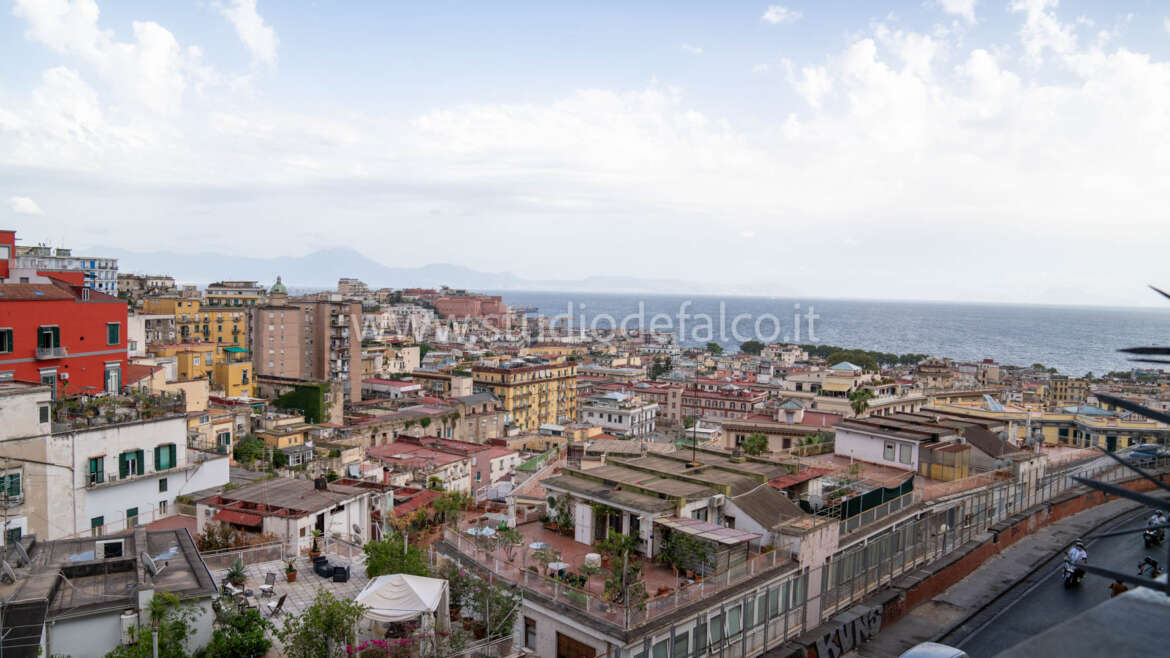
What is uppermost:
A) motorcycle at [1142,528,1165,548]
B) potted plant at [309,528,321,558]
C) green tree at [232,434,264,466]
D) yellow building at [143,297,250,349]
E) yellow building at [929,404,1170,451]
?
yellow building at [143,297,250,349]

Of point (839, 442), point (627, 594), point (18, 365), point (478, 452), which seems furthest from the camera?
point (478, 452)

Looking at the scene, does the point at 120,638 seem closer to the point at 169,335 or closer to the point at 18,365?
the point at 18,365

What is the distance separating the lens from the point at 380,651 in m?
8.92

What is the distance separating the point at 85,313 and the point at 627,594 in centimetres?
1988

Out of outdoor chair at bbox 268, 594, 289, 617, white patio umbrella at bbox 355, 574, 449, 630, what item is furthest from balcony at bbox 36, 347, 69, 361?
white patio umbrella at bbox 355, 574, 449, 630

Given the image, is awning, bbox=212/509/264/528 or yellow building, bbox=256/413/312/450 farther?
yellow building, bbox=256/413/312/450

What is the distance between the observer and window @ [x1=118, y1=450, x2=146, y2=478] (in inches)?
671

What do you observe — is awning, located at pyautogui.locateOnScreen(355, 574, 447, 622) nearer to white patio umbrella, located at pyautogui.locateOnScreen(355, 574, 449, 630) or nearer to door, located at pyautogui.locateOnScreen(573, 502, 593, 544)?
white patio umbrella, located at pyautogui.locateOnScreen(355, 574, 449, 630)

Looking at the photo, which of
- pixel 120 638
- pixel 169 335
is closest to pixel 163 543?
pixel 120 638

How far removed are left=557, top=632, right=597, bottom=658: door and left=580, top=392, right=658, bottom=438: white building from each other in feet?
156

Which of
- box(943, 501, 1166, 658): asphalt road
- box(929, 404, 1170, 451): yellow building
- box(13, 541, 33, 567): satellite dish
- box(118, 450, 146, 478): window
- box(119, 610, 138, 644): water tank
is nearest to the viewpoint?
box(119, 610, 138, 644): water tank

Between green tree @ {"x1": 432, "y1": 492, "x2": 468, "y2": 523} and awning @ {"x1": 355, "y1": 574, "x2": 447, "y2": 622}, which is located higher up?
awning @ {"x1": 355, "y1": 574, "x2": 447, "y2": 622}

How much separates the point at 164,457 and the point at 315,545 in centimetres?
640

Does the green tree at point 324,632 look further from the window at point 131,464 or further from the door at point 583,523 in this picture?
the window at point 131,464
